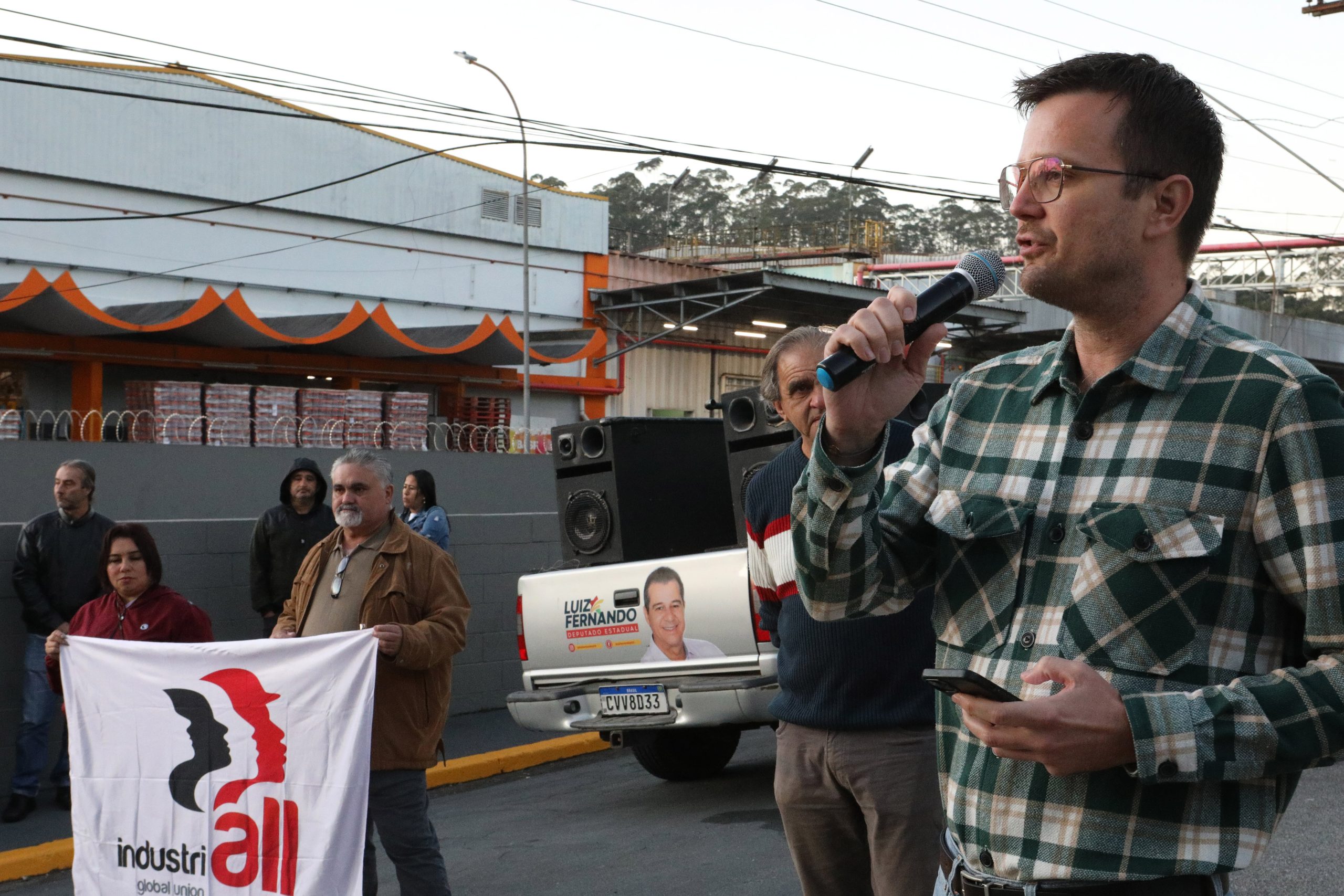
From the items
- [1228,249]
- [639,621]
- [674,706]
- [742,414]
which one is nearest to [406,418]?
[742,414]

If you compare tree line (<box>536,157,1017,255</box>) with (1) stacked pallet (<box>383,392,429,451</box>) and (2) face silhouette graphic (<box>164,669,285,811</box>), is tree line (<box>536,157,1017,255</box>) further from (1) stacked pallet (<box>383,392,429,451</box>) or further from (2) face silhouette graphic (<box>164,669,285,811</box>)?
(2) face silhouette graphic (<box>164,669,285,811</box>)

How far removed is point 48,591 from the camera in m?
7.93

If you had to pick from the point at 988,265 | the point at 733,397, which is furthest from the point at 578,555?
the point at 988,265

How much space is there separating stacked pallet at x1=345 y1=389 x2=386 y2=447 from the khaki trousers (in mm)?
20582

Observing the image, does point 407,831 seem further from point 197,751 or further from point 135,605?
point 135,605

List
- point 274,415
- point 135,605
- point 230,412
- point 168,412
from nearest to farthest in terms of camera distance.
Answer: point 135,605 < point 230,412 < point 168,412 < point 274,415

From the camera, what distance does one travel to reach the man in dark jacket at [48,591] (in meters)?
7.77

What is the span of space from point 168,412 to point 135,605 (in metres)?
17.1

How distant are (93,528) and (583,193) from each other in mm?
27910

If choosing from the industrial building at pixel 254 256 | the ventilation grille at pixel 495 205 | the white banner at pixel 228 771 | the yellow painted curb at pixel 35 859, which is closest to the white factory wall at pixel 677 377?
the industrial building at pixel 254 256

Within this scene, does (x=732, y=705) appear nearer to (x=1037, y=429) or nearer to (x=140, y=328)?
(x=1037, y=429)

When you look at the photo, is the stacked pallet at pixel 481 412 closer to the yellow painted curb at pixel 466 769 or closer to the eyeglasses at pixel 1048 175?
the yellow painted curb at pixel 466 769

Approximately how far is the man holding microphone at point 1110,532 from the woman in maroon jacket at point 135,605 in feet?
16.6

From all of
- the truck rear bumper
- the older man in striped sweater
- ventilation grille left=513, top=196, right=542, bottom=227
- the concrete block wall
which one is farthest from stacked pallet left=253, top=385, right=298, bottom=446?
the older man in striped sweater
